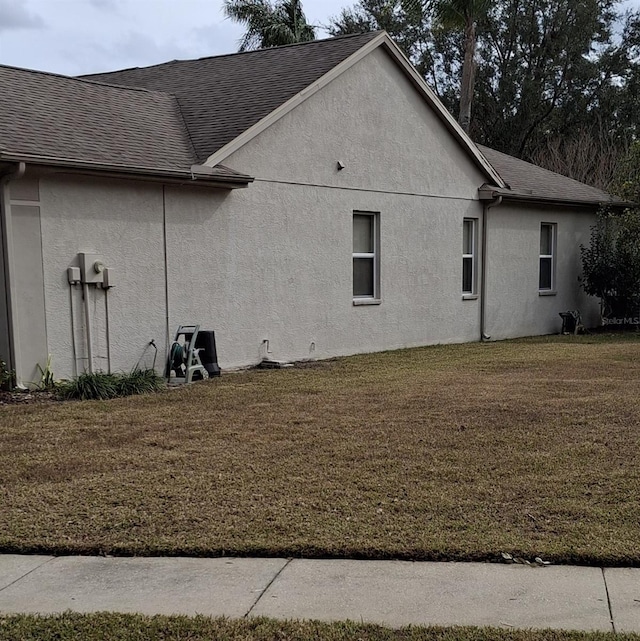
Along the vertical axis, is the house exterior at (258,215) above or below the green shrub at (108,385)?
above

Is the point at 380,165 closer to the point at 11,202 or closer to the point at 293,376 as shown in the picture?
the point at 293,376

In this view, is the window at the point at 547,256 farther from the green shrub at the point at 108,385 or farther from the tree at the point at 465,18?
the green shrub at the point at 108,385

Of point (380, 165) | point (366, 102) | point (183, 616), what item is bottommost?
point (183, 616)

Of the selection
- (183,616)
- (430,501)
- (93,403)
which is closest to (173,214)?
(93,403)

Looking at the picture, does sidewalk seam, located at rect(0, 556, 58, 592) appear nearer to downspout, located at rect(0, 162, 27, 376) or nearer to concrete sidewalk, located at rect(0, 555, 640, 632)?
concrete sidewalk, located at rect(0, 555, 640, 632)

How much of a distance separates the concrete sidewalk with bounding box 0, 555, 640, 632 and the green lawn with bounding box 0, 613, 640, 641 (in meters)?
0.09

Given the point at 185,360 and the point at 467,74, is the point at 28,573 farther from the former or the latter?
the point at 467,74

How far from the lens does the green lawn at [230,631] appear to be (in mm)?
3482

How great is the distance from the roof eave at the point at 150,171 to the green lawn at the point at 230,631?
6.59 meters

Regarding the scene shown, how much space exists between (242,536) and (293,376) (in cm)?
660

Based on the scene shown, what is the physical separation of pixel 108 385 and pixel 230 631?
654 centimetres

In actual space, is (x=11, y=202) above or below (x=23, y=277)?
above

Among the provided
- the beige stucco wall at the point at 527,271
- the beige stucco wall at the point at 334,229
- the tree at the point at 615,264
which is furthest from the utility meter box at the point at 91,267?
the tree at the point at 615,264

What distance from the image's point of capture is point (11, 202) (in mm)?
9352
